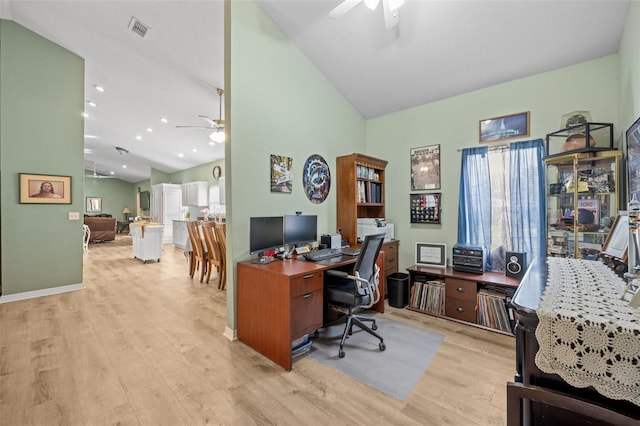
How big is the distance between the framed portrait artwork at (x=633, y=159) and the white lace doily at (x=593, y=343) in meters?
1.44

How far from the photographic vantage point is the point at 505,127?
300 centimetres

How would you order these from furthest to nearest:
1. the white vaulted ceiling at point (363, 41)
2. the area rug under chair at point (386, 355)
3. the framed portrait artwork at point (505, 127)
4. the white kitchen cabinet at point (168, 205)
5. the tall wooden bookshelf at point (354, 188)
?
the white kitchen cabinet at point (168, 205) < the tall wooden bookshelf at point (354, 188) < the framed portrait artwork at point (505, 127) < the white vaulted ceiling at point (363, 41) < the area rug under chair at point (386, 355)

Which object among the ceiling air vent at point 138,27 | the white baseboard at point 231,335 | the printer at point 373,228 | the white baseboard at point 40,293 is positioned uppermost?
the ceiling air vent at point 138,27

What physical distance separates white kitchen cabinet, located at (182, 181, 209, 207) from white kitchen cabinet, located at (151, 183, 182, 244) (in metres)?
0.48

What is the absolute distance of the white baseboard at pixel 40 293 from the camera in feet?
11.8

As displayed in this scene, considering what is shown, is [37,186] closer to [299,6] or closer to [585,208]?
[299,6]

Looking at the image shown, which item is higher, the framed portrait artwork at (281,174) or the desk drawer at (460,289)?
the framed portrait artwork at (281,174)

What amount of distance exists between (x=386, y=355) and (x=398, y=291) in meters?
1.18

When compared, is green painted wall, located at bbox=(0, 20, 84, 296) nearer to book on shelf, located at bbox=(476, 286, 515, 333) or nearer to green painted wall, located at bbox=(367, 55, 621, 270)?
green painted wall, located at bbox=(367, 55, 621, 270)

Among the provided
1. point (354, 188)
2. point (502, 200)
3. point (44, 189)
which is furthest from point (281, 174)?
point (44, 189)

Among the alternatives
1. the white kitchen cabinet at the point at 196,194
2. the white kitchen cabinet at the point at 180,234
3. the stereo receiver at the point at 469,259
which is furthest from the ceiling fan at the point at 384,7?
the white kitchen cabinet at the point at 196,194

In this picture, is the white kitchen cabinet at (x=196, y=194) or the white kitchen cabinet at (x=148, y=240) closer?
the white kitchen cabinet at (x=148, y=240)

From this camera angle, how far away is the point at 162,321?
9.70ft

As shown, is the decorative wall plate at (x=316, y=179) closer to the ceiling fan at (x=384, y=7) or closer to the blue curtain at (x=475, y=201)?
the ceiling fan at (x=384, y=7)
